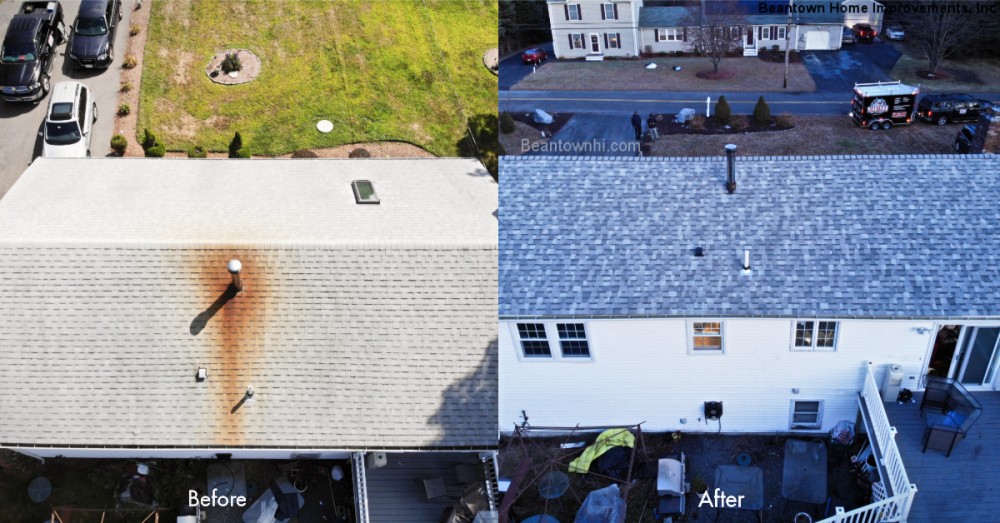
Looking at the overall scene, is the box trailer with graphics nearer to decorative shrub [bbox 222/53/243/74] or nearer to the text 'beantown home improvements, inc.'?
the text 'beantown home improvements, inc.'

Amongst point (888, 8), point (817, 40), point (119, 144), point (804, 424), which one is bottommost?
point (888, 8)

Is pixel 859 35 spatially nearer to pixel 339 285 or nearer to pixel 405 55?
pixel 405 55

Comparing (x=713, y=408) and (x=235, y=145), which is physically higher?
(x=235, y=145)

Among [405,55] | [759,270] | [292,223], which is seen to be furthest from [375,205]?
[405,55]

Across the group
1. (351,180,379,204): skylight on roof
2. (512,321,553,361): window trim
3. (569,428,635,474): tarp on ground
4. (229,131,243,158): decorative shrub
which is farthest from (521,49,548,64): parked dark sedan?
(569,428,635,474): tarp on ground

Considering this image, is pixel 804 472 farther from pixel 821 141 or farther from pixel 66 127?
pixel 66 127

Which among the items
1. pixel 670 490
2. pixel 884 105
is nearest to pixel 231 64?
pixel 670 490
